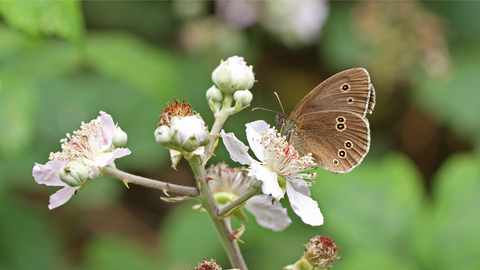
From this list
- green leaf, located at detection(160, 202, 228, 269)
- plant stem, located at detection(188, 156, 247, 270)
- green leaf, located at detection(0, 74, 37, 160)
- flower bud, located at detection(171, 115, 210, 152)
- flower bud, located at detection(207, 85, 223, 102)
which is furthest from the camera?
green leaf, located at detection(160, 202, 228, 269)

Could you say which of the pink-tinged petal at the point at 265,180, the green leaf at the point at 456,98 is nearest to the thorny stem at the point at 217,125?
the pink-tinged petal at the point at 265,180

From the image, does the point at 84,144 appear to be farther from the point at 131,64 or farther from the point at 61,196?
the point at 131,64

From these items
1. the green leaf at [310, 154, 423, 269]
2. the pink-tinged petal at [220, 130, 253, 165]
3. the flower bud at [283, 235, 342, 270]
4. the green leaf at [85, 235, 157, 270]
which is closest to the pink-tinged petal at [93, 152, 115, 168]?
the pink-tinged petal at [220, 130, 253, 165]

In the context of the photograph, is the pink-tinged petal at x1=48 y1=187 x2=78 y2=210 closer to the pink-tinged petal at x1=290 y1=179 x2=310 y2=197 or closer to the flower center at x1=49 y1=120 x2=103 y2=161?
the flower center at x1=49 y1=120 x2=103 y2=161

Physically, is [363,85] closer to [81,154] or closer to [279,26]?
[81,154]

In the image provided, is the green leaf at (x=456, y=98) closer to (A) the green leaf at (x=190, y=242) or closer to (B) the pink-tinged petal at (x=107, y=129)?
(A) the green leaf at (x=190, y=242)

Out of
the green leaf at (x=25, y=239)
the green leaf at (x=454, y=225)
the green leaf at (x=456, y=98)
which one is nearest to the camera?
the green leaf at (x=454, y=225)

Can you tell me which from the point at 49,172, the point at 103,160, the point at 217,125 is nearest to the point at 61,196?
the point at 49,172

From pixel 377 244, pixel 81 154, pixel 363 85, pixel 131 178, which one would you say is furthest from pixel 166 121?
pixel 377 244
